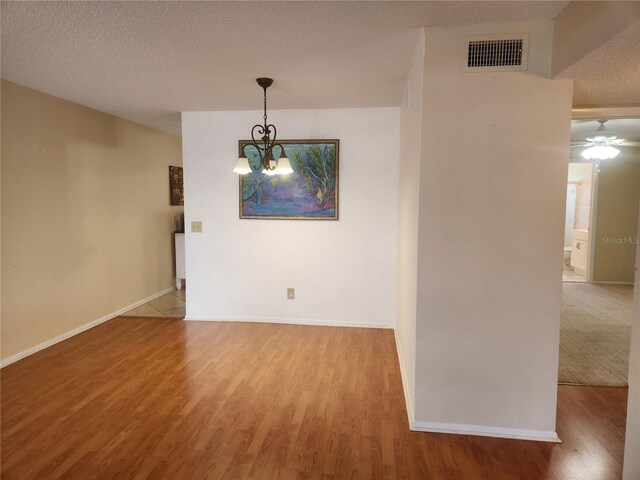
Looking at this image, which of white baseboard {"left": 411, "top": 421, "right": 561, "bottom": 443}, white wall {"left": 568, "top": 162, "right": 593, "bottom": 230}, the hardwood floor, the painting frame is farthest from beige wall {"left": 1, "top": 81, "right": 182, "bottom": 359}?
white wall {"left": 568, "top": 162, "right": 593, "bottom": 230}

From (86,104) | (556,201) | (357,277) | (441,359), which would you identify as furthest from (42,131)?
(556,201)

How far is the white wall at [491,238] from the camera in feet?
6.70

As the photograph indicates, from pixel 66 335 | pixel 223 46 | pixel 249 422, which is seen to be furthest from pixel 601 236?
pixel 66 335

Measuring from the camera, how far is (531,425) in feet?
7.11

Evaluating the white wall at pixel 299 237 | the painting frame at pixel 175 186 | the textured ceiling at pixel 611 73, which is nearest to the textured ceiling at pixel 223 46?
the textured ceiling at pixel 611 73

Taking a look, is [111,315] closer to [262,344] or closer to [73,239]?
[73,239]

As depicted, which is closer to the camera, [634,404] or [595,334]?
[634,404]

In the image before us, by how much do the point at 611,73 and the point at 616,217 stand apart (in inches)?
143

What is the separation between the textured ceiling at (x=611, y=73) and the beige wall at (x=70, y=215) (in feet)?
12.7

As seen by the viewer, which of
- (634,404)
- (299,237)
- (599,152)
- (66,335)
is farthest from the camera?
(299,237)

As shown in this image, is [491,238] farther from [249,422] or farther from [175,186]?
[175,186]

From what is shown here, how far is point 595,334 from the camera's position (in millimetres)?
3760

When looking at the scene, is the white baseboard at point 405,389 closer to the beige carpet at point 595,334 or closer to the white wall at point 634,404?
the white wall at point 634,404

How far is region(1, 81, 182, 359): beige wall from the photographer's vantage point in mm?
3137
